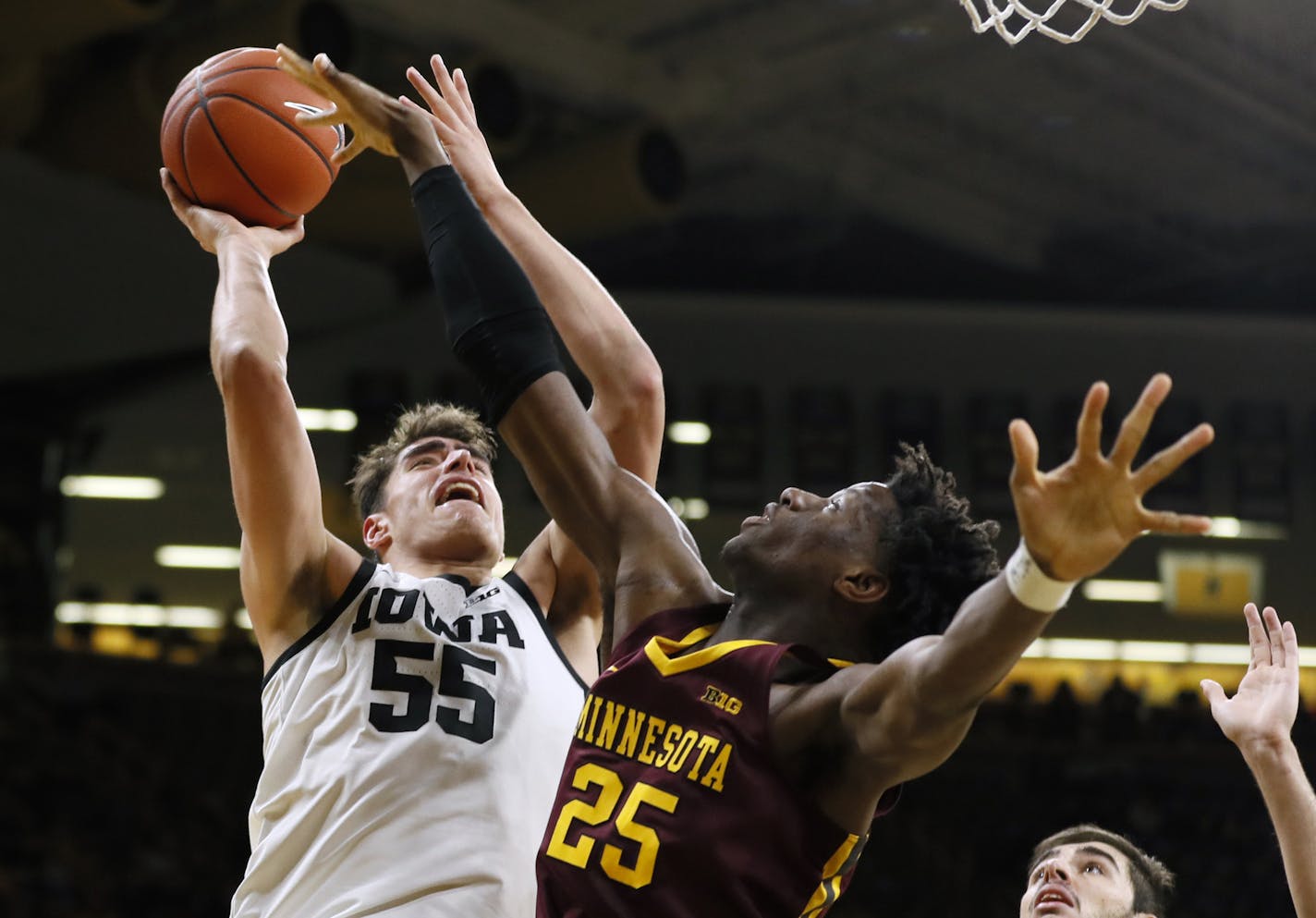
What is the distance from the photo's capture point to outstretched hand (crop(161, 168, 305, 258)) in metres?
3.33

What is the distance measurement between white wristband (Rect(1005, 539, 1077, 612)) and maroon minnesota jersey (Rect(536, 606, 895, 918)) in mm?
517

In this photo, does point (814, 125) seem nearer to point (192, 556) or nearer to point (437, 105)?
point (192, 556)

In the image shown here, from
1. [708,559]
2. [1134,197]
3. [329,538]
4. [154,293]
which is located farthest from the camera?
[708,559]

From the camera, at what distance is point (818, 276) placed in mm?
15695

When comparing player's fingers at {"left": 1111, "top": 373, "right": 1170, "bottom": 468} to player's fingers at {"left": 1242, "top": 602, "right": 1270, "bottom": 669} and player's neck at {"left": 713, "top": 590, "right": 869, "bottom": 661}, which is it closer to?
player's neck at {"left": 713, "top": 590, "right": 869, "bottom": 661}

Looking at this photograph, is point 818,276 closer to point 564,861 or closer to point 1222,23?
point 1222,23

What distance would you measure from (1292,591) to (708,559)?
560cm

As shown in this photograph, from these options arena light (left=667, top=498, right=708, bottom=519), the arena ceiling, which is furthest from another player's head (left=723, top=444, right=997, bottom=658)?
arena light (left=667, top=498, right=708, bottom=519)

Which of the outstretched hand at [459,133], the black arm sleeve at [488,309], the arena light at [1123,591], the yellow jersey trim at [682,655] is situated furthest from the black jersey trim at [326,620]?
the arena light at [1123,591]

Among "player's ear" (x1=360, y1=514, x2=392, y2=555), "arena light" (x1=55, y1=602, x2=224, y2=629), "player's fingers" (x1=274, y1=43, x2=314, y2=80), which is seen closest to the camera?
"player's fingers" (x1=274, y1=43, x2=314, y2=80)

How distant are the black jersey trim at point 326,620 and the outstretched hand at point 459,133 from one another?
77 cm

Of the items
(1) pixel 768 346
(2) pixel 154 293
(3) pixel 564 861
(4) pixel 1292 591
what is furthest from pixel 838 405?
(3) pixel 564 861

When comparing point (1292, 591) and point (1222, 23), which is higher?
point (1222, 23)

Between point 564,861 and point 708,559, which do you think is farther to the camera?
point 708,559
